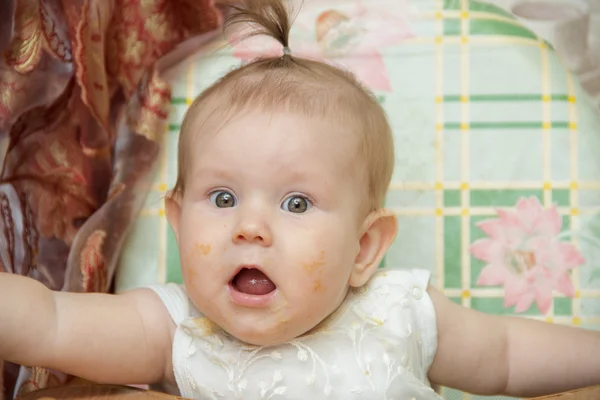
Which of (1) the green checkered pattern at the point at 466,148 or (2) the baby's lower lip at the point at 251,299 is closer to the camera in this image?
(2) the baby's lower lip at the point at 251,299

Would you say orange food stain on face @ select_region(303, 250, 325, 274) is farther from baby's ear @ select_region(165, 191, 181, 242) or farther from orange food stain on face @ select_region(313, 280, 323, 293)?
baby's ear @ select_region(165, 191, 181, 242)

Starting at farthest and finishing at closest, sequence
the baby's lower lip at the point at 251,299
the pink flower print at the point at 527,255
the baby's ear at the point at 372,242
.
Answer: the pink flower print at the point at 527,255, the baby's ear at the point at 372,242, the baby's lower lip at the point at 251,299

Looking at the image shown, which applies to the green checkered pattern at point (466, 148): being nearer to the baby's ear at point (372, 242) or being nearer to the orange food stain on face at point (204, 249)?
the baby's ear at point (372, 242)

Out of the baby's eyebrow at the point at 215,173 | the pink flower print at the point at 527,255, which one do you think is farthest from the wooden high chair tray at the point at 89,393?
the pink flower print at the point at 527,255

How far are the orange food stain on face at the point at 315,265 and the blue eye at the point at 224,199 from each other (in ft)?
0.34

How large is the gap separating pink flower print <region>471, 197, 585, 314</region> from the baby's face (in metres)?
0.35

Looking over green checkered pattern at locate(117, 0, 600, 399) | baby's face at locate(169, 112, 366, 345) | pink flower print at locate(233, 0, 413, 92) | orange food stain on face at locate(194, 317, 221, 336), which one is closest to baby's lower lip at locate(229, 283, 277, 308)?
baby's face at locate(169, 112, 366, 345)

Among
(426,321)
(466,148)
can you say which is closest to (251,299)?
(426,321)

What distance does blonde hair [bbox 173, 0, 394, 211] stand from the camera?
2.92ft

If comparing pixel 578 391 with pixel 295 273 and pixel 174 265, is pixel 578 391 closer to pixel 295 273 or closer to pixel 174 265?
pixel 295 273

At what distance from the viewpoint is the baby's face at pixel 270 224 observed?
32.8 inches

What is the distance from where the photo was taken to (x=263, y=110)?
88cm

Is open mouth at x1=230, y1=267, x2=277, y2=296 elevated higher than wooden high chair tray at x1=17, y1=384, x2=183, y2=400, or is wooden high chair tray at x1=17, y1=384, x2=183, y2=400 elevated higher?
open mouth at x1=230, y1=267, x2=277, y2=296

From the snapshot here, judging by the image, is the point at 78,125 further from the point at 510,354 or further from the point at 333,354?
the point at 510,354
